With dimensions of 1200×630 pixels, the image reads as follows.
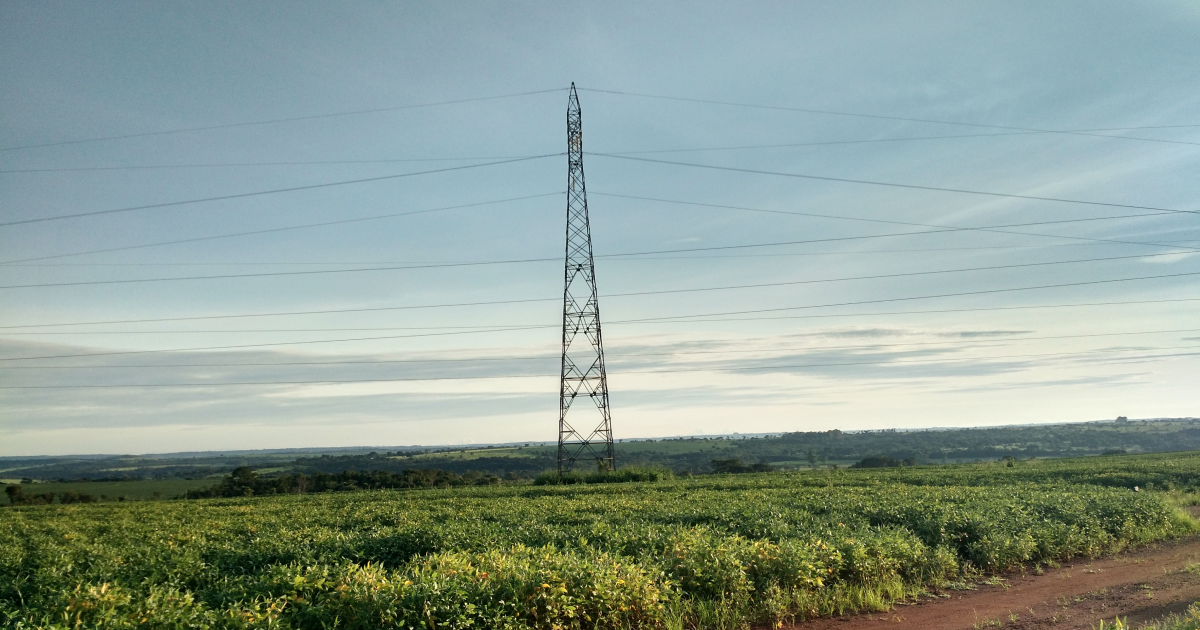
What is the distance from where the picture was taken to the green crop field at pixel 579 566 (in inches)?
343

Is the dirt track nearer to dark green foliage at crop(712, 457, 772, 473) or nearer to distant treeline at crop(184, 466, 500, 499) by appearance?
distant treeline at crop(184, 466, 500, 499)

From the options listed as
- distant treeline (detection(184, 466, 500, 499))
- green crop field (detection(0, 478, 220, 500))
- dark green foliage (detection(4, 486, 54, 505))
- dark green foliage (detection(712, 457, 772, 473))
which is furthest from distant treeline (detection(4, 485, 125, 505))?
dark green foliage (detection(712, 457, 772, 473))

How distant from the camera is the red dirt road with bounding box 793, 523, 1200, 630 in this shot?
11.8 metres

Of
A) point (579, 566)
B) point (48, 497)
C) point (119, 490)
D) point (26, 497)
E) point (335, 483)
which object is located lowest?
point (119, 490)

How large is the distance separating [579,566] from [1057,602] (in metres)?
10.2

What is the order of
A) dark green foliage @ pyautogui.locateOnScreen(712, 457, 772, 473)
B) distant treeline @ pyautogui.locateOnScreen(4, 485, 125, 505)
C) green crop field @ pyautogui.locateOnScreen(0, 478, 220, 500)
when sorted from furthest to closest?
dark green foliage @ pyautogui.locateOnScreen(712, 457, 772, 473) < green crop field @ pyautogui.locateOnScreen(0, 478, 220, 500) < distant treeline @ pyautogui.locateOnScreen(4, 485, 125, 505)

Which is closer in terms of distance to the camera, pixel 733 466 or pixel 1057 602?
pixel 1057 602

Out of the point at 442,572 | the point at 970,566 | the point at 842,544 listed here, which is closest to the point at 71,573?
the point at 442,572

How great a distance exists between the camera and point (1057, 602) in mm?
13172

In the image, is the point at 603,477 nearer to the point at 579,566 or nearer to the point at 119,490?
the point at 579,566

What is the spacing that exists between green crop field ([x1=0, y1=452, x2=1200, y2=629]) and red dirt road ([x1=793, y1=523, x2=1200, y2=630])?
636 millimetres

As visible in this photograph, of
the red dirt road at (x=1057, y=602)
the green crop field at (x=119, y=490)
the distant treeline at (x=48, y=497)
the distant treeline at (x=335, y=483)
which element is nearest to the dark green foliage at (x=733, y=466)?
the distant treeline at (x=335, y=483)

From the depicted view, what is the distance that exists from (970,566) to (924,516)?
296cm

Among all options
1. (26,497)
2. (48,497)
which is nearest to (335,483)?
(48,497)
